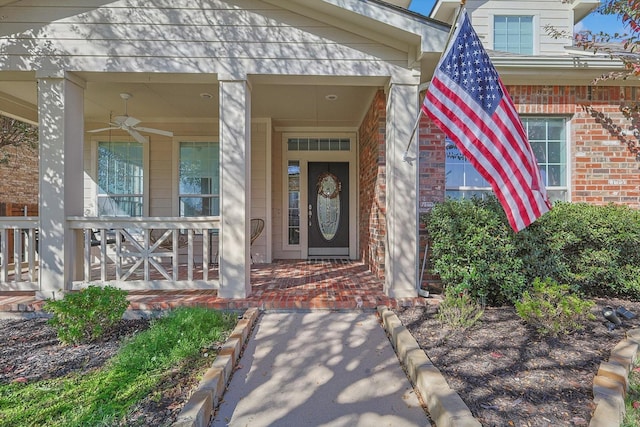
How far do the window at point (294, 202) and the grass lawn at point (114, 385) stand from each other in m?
3.99

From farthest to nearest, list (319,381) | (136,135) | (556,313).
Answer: (136,135)
(556,313)
(319,381)

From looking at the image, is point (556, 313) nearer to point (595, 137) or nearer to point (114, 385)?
point (595, 137)

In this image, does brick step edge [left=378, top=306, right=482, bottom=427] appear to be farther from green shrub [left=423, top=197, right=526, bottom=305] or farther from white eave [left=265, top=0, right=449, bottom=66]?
white eave [left=265, top=0, right=449, bottom=66]

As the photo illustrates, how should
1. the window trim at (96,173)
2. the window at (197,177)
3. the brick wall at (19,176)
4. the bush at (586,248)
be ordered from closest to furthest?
the bush at (586,248) < the window trim at (96,173) < the window at (197,177) < the brick wall at (19,176)

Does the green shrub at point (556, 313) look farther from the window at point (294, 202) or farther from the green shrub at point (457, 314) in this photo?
the window at point (294, 202)

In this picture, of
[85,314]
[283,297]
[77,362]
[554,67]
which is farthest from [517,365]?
[554,67]

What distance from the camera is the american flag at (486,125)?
2.72 metres

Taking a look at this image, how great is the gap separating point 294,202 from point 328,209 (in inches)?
28.2

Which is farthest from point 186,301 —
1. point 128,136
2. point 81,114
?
point 128,136

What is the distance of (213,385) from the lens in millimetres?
2066

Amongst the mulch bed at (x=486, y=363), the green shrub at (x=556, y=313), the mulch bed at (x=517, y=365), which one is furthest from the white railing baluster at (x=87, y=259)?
the green shrub at (x=556, y=313)

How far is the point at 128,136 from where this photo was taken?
21.1 ft

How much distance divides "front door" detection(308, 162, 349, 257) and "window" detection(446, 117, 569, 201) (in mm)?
2628

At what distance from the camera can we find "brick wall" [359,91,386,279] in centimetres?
466
